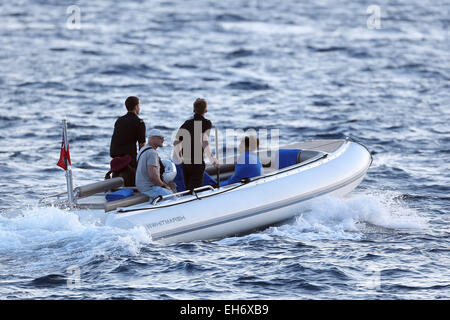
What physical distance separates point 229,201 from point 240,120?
947cm

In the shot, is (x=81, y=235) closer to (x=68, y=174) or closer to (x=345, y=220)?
(x=68, y=174)

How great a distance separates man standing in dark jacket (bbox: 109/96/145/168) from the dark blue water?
1275 mm

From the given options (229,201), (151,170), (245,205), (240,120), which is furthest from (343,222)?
(240,120)

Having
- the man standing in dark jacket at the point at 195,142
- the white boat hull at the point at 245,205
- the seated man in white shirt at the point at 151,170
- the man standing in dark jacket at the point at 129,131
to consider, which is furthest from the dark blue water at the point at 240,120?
the man standing in dark jacket at the point at 129,131

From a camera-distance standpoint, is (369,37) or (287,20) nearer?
(369,37)

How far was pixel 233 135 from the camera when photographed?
57.9ft

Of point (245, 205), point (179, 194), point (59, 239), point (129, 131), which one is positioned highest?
point (129, 131)

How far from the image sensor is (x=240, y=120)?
63.5 ft

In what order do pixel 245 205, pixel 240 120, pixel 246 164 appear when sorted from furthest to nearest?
pixel 240 120 < pixel 246 164 < pixel 245 205

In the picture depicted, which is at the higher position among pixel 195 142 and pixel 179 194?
pixel 195 142

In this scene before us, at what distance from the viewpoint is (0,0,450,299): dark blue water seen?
8773 mm
